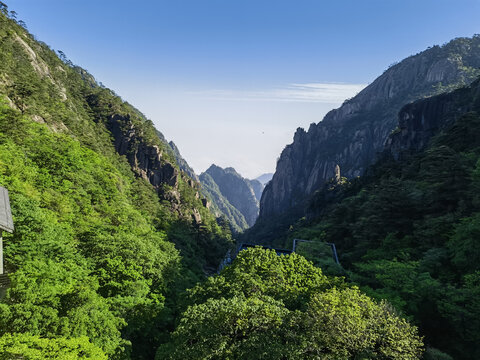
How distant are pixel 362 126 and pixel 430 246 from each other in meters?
151

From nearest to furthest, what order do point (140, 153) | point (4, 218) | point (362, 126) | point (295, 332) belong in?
1. point (4, 218)
2. point (295, 332)
3. point (140, 153)
4. point (362, 126)

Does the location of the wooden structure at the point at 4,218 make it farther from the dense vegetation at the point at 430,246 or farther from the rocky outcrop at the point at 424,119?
the rocky outcrop at the point at 424,119

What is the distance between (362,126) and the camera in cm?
16138

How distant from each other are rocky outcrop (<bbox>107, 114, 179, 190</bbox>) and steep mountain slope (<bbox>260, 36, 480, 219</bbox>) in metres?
90.0

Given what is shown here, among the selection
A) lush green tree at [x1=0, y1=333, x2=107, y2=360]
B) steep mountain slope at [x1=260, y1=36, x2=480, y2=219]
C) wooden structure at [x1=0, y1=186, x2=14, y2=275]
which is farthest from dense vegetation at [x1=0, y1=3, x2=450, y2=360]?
steep mountain slope at [x1=260, y1=36, x2=480, y2=219]

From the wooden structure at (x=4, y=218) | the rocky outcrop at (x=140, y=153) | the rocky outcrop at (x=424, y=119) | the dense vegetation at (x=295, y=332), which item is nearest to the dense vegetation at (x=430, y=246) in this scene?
the dense vegetation at (x=295, y=332)

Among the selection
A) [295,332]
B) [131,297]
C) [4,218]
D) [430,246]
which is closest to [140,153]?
[131,297]

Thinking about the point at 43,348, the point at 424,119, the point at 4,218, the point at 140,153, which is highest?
the point at 424,119

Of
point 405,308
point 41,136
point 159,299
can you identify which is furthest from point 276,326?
point 41,136

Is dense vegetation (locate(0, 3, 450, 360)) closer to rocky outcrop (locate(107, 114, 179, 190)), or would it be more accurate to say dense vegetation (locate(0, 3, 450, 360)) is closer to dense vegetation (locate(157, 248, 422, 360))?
dense vegetation (locate(157, 248, 422, 360))

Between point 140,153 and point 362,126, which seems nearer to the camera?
point 140,153

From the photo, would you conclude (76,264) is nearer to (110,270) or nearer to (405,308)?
(110,270)

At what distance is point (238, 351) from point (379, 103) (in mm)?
194972

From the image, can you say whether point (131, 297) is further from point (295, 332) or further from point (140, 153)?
point (140, 153)
